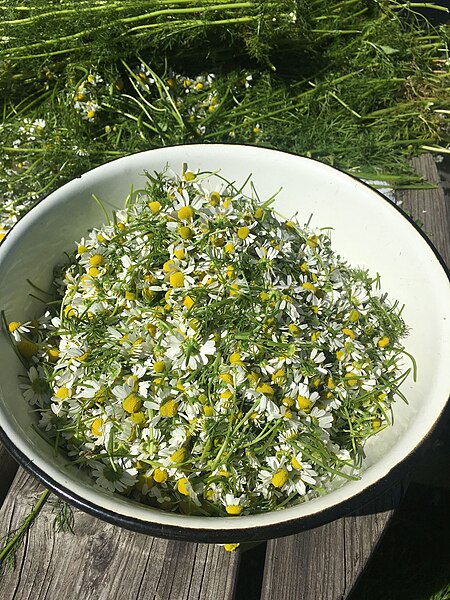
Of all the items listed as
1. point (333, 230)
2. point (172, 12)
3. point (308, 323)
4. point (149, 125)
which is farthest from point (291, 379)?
point (172, 12)

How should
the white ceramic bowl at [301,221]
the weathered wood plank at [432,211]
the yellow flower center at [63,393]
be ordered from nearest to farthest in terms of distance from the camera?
the white ceramic bowl at [301,221]
the yellow flower center at [63,393]
the weathered wood plank at [432,211]

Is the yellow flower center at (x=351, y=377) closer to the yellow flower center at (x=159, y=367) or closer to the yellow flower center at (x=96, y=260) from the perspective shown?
the yellow flower center at (x=159, y=367)

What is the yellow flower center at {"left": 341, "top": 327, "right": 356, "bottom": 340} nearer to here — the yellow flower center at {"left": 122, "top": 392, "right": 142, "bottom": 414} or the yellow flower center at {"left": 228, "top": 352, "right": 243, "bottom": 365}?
the yellow flower center at {"left": 228, "top": 352, "right": 243, "bottom": 365}

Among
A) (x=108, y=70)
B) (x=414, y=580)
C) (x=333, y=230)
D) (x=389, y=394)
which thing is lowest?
(x=414, y=580)

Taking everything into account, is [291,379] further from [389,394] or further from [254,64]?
[254,64]

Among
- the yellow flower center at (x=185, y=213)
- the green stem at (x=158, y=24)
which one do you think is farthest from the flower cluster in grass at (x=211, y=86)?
the yellow flower center at (x=185, y=213)

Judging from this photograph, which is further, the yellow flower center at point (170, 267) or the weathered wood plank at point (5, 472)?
the weathered wood plank at point (5, 472)
